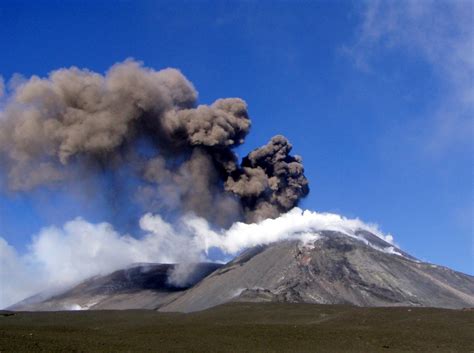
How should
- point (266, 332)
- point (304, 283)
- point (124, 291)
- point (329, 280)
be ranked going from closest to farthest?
point (266, 332), point (304, 283), point (329, 280), point (124, 291)

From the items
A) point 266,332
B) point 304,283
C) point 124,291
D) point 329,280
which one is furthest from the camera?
point 124,291

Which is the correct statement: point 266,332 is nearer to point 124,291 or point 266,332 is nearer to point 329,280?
point 329,280

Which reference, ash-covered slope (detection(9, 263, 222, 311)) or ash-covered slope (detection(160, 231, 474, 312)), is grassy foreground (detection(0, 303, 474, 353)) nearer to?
ash-covered slope (detection(160, 231, 474, 312))

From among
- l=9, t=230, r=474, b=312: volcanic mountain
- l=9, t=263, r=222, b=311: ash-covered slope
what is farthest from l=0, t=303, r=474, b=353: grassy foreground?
l=9, t=263, r=222, b=311: ash-covered slope

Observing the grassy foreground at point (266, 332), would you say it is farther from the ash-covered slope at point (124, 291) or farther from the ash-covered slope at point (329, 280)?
the ash-covered slope at point (124, 291)

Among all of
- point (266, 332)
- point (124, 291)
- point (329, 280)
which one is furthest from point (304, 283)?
point (266, 332)

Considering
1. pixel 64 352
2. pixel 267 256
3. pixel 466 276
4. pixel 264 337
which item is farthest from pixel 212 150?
pixel 64 352
